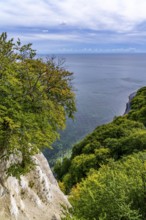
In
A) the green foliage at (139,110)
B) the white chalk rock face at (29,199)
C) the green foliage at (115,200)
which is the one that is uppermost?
the green foliage at (139,110)

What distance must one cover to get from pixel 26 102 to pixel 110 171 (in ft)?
29.6

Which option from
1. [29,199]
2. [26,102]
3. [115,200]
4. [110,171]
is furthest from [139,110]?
[115,200]

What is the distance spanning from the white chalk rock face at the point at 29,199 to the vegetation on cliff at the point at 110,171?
254 cm

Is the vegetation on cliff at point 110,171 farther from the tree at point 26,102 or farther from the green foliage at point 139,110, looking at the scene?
the tree at point 26,102

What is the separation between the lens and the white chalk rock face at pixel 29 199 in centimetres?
2038

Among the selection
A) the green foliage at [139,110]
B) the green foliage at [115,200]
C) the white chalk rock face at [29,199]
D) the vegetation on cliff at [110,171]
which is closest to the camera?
the green foliage at [115,200]

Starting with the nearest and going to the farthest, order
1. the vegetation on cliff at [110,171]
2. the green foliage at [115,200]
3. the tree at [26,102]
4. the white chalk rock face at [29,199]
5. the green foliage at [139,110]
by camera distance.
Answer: the green foliage at [115,200], the vegetation on cliff at [110,171], the tree at [26,102], the white chalk rock face at [29,199], the green foliage at [139,110]

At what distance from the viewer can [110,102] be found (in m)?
129

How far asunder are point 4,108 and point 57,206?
528 inches

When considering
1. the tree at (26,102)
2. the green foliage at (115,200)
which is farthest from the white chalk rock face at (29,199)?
the green foliage at (115,200)

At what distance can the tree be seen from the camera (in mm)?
19281

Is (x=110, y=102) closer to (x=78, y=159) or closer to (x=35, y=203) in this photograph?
(x=78, y=159)

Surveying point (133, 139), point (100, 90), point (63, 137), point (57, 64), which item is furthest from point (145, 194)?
point (100, 90)

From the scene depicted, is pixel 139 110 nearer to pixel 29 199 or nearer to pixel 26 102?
pixel 29 199
